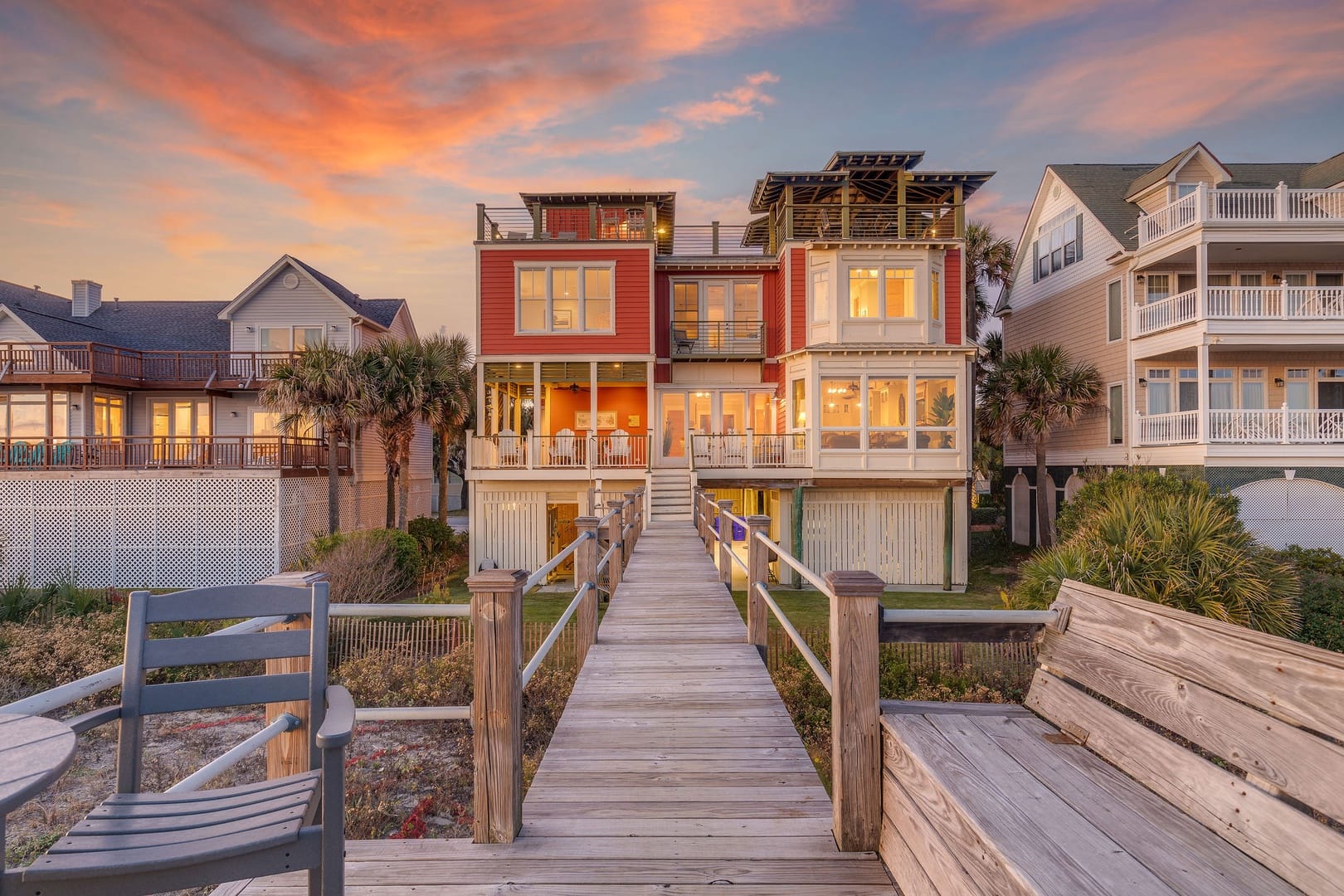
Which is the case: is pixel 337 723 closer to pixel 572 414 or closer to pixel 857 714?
pixel 857 714

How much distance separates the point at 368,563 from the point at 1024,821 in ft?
50.8

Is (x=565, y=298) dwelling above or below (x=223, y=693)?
above

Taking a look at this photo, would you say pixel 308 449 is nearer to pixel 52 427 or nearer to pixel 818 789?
pixel 52 427

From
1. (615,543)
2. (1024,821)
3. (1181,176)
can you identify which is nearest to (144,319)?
(615,543)

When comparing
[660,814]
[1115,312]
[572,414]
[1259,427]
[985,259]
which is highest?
[985,259]

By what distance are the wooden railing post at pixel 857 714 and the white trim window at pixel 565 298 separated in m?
16.3

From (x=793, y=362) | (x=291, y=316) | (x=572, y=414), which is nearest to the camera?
(x=793, y=362)

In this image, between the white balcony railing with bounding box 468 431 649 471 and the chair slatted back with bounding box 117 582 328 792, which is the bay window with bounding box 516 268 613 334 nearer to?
the white balcony railing with bounding box 468 431 649 471

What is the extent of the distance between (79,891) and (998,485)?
46.8 metres

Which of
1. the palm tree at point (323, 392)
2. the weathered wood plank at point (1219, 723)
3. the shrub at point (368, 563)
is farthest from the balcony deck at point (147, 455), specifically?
the weathered wood plank at point (1219, 723)

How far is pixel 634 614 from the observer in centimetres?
759

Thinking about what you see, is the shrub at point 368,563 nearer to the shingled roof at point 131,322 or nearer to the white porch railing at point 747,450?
the white porch railing at point 747,450

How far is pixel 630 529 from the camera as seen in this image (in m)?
12.1

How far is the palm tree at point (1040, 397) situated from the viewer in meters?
19.7
